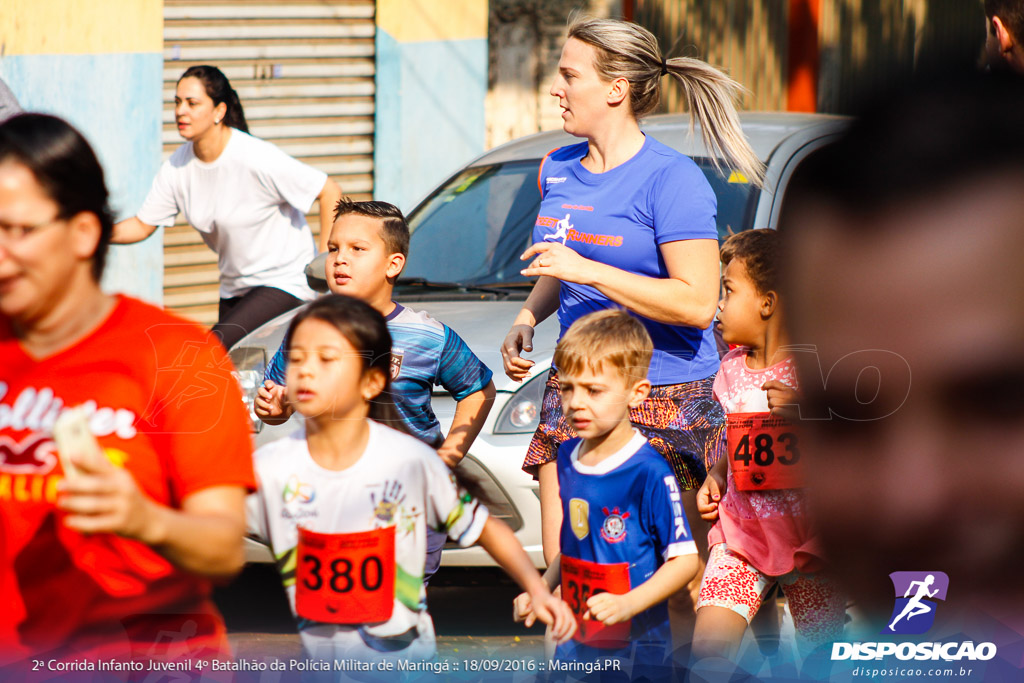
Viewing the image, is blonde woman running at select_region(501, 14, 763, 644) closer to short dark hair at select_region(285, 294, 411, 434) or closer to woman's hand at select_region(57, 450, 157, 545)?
short dark hair at select_region(285, 294, 411, 434)

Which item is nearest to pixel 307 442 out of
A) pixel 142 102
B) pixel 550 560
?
pixel 550 560

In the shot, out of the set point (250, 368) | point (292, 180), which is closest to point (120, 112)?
point (292, 180)

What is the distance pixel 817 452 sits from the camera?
3.92ft

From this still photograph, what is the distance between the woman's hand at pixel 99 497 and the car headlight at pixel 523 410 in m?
2.65

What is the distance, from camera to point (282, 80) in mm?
8883

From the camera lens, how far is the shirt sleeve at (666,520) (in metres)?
2.78

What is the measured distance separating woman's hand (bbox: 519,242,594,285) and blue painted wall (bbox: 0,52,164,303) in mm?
5076

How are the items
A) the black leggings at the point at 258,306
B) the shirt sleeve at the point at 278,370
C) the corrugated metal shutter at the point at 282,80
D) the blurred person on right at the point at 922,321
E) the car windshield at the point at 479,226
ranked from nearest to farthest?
the blurred person on right at the point at 922,321 → the shirt sleeve at the point at 278,370 → the car windshield at the point at 479,226 → the black leggings at the point at 258,306 → the corrugated metal shutter at the point at 282,80

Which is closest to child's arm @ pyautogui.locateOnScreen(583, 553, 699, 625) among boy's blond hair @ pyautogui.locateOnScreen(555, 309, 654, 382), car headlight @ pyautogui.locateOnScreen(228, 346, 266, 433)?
boy's blond hair @ pyautogui.locateOnScreen(555, 309, 654, 382)

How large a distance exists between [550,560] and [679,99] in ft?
31.8

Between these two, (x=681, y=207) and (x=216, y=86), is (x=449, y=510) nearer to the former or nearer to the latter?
(x=681, y=207)

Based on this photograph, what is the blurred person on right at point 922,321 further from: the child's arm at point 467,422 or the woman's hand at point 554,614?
the child's arm at point 467,422

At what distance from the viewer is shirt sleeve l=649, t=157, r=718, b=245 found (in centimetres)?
325
